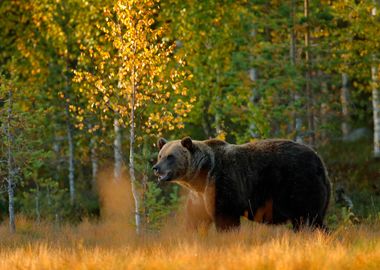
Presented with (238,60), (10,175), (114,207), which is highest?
(238,60)

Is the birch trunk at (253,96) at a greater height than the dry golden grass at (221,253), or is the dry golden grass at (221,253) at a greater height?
the birch trunk at (253,96)

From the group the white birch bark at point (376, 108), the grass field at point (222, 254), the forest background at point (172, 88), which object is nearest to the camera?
the grass field at point (222, 254)

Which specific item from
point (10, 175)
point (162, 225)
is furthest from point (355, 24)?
point (10, 175)

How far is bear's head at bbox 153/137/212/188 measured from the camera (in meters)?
11.7

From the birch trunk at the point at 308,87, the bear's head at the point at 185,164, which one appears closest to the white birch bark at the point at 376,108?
the birch trunk at the point at 308,87

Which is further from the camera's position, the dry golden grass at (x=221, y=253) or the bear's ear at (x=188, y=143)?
the bear's ear at (x=188, y=143)

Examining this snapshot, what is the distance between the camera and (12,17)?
25.7 m

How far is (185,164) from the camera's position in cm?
1170

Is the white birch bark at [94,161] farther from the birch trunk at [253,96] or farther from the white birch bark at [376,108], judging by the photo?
the white birch bark at [376,108]

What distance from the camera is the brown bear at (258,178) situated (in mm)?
11633

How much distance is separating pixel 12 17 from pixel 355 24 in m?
11.6

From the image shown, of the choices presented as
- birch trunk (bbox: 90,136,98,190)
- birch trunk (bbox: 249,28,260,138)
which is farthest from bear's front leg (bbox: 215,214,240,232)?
birch trunk (bbox: 90,136,98,190)

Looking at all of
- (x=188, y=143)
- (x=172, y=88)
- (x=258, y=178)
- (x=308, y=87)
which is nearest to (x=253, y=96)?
(x=308, y=87)

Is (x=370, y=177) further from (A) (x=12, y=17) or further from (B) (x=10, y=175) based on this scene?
(A) (x=12, y=17)
